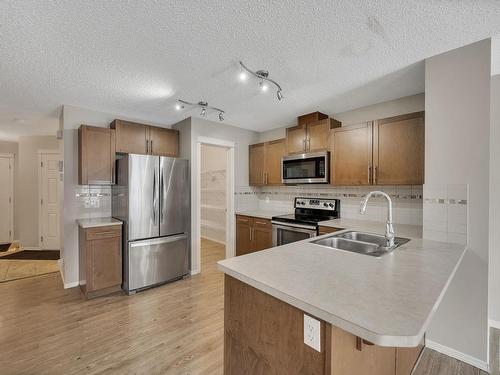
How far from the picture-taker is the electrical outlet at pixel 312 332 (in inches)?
35.6

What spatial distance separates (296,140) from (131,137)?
244cm

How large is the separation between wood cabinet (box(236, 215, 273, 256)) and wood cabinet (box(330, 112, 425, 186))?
1232 millimetres

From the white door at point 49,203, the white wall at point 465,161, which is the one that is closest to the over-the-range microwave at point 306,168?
the white wall at point 465,161

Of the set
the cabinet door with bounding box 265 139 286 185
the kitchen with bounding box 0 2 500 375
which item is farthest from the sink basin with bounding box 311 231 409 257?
the cabinet door with bounding box 265 139 286 185

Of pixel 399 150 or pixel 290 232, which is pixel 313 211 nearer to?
pixel 290 232

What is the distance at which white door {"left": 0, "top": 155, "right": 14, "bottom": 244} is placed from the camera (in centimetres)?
537

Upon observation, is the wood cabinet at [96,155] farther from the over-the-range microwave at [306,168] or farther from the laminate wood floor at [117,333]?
the over-the-range microwave at [306,168]

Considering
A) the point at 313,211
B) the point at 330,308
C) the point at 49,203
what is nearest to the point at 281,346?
the point at 330,308

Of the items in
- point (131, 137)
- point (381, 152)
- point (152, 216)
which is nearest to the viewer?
point (381, 152)

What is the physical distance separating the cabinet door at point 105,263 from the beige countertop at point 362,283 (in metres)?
2.30

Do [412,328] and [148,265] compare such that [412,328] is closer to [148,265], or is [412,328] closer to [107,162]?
[148,265]

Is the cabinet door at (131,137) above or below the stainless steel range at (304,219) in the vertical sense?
above

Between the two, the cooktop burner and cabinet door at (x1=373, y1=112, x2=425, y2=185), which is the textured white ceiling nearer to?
cabinet door at (x1=373, y1=112, x2=425, y2=185)

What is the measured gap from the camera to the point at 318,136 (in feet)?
11.1
